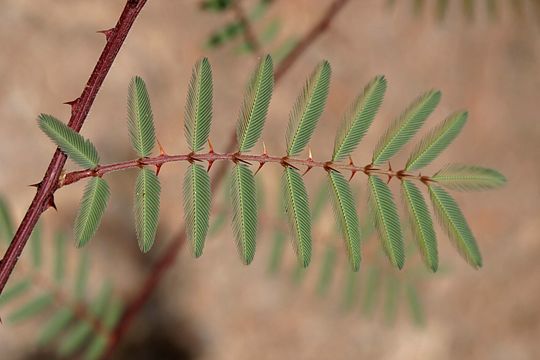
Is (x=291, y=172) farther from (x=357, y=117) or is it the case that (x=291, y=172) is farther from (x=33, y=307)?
(x=33, y=307)

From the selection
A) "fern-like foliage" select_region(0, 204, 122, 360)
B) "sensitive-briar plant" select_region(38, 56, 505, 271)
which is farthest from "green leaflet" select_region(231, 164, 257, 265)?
"fern-like foliage" select_region(0, 204, 122, 360)

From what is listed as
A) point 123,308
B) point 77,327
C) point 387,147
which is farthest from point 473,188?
point 123,308

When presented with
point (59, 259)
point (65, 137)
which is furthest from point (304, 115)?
point (59, 259)

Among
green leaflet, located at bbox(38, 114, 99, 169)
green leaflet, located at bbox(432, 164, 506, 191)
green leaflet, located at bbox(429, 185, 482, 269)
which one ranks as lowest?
green leaflet, located at bbox(429, 185, 482, 269)

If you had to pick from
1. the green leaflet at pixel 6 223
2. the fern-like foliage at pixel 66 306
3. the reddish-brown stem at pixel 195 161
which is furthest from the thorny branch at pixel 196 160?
the fern-like foliage at pixel 66 306

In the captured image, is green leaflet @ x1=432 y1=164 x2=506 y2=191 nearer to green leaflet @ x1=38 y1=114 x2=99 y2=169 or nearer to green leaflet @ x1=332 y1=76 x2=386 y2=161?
green leaflet @ x1=332 y1=76 x2=386 y2=161

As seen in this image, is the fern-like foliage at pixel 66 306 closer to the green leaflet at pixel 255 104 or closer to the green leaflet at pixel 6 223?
the green leaflet at pixel 6 223

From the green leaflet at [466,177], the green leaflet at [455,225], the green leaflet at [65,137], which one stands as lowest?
the green leaflet at [455,225]
